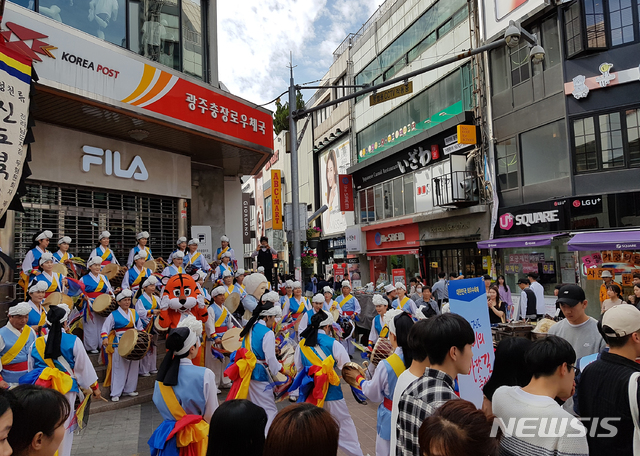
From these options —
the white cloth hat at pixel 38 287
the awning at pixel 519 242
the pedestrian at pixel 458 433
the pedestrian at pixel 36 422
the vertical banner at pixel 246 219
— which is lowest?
the pedestrian at pixel 36 422

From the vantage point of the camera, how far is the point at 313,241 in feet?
121

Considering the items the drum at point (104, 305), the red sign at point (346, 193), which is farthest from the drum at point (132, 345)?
the red sign at point (346, 193)

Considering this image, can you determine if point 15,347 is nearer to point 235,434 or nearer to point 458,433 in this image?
point 235,434

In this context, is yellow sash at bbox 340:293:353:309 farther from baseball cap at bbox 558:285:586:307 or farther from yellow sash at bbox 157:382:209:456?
yellow sash at bbox 157:382:209:456

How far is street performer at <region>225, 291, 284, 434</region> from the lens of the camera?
209 inches

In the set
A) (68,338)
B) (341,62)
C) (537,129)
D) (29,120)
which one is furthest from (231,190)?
(341,62)

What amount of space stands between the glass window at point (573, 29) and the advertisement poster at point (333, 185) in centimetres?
1745

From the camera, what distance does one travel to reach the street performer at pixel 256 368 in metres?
5.32

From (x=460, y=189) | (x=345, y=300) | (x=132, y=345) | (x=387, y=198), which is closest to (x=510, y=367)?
(x=132, y=345)

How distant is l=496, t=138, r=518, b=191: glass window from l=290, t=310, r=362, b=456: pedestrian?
13.9m

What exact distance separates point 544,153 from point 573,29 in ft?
12.9

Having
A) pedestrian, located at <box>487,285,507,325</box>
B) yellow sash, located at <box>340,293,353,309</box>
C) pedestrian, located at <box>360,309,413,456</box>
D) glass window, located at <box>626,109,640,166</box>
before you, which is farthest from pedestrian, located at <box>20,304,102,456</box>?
glass window, located at <box>626,109,640,166</box>

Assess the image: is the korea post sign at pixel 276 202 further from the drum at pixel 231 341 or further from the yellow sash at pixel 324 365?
the yellow sash at pixel 324 365

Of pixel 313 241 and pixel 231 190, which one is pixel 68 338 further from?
pixel 313 241
